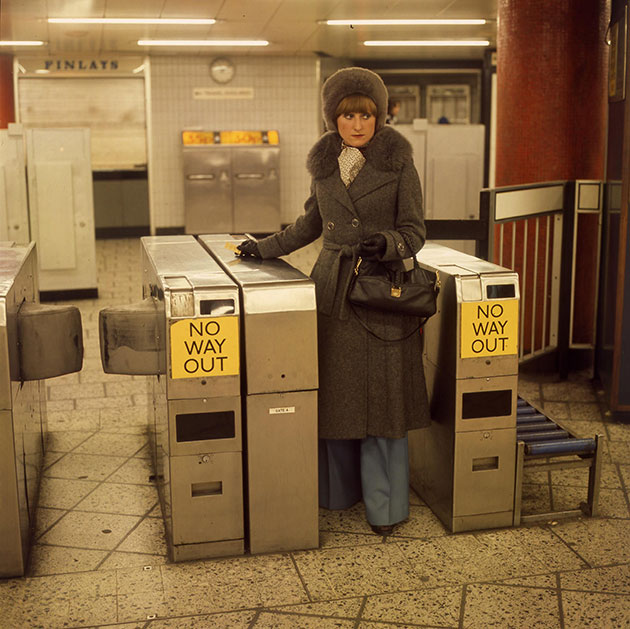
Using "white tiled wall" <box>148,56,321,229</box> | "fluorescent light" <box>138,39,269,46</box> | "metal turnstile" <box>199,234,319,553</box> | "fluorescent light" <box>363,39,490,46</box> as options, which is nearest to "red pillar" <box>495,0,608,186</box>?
"metal turnstile" <box>199,234,319,553</box>

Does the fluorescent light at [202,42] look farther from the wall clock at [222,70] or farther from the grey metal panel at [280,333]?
the grey metal panel at [280,333]

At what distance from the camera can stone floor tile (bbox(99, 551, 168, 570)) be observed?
2976mm

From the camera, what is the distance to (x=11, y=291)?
112 inches

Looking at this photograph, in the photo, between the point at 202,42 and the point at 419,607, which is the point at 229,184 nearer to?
the point at 202,42

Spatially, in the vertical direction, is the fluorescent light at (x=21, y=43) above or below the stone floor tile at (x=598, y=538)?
above

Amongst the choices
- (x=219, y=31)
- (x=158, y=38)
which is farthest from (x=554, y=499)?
(x=158, y=38)

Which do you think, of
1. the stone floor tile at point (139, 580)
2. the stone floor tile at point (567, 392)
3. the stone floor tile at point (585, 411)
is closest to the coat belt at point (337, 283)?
the stone floor tile at point (139, 580)

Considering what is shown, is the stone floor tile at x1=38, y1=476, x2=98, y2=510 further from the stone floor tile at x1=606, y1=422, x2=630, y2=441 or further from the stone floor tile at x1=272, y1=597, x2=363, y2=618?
the stone floor tile at x1=606, y1=422, x2=630, y2=441

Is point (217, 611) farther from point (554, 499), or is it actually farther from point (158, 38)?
point (158, 38)

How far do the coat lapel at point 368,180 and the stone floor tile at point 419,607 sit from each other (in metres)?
1.36

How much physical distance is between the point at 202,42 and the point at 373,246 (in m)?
9.76

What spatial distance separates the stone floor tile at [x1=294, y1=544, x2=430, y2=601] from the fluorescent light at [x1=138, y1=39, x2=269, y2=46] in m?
9.88

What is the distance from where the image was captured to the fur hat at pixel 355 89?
10.1 ft

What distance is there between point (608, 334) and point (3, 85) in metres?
11.1
